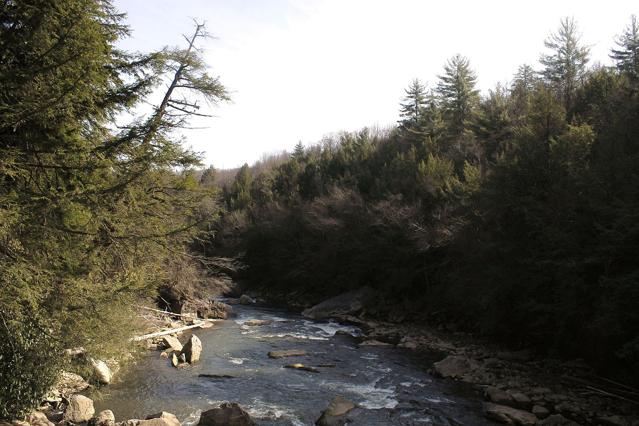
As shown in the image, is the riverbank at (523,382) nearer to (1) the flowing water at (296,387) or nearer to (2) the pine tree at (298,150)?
(1) the flowing water at (296,387)

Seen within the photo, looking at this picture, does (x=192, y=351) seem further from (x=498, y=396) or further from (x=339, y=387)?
(x=498, y=396)

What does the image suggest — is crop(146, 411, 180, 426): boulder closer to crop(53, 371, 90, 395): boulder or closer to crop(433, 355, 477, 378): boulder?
crop(53, 371, 90, 395): boulder

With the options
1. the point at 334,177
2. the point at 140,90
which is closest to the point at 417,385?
the point at 140,90

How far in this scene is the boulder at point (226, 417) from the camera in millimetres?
10375

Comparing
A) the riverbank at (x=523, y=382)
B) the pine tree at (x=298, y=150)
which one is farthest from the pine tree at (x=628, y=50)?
the pine tree at (x=298, y=150)

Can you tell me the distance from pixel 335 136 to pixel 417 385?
261 ft

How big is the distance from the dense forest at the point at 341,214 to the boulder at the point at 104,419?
4.95 feet

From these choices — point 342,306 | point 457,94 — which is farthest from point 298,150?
point 342,306

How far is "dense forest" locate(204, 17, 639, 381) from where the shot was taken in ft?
50.6

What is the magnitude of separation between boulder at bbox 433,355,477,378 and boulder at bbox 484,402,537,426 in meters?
3.62

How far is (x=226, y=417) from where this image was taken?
34.3 feet

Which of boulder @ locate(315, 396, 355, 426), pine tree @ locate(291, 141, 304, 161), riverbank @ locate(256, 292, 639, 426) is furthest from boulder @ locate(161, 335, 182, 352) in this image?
pine tree @ locate(291, 141, 304, 161)

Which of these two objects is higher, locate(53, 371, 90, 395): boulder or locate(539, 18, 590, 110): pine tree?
locate(539, 18, 590, 110): pine tree

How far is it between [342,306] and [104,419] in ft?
77.6
